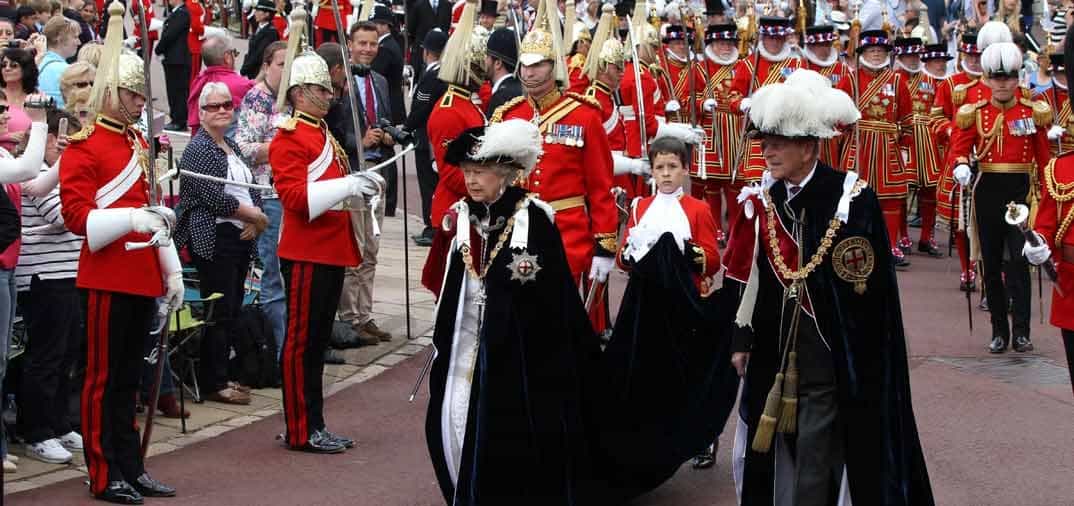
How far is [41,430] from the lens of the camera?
7.87 metres

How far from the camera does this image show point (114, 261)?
699 centimetres

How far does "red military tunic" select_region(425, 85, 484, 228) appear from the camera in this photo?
29.4 ft

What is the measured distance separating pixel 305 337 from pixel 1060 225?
3583 mm

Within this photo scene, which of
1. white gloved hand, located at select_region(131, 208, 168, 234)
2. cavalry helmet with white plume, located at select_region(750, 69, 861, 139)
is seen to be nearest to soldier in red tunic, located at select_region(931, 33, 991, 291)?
cavalry helmet with white plume, located at select_region(750, 69, 861, 139)

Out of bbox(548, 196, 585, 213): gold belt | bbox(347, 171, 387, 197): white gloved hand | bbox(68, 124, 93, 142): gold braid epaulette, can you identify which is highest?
bbox(68, 124, 93, 142): gold braid epaulette

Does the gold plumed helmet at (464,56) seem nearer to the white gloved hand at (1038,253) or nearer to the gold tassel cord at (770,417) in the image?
the white gloved hand at (1038,253)

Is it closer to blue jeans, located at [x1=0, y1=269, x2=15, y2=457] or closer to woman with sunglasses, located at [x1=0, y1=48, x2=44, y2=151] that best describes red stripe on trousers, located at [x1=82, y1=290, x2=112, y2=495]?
blue jeans, located at [x1=0, y1=269, x2=15, y2=457]

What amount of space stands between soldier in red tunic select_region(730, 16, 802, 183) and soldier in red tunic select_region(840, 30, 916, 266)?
677 mm

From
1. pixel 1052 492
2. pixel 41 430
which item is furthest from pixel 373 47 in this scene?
pixel 1052 492

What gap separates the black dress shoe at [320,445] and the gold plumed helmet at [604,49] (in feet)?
11.5

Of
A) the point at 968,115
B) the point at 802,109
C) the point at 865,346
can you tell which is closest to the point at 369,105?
the point at 968,115

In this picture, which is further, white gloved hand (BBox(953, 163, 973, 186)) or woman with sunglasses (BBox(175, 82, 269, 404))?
white gloved hand (BBox(953, 163, 973, 186))

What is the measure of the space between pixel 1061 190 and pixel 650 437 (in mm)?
2151

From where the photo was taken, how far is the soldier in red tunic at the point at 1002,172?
35.9 ft
